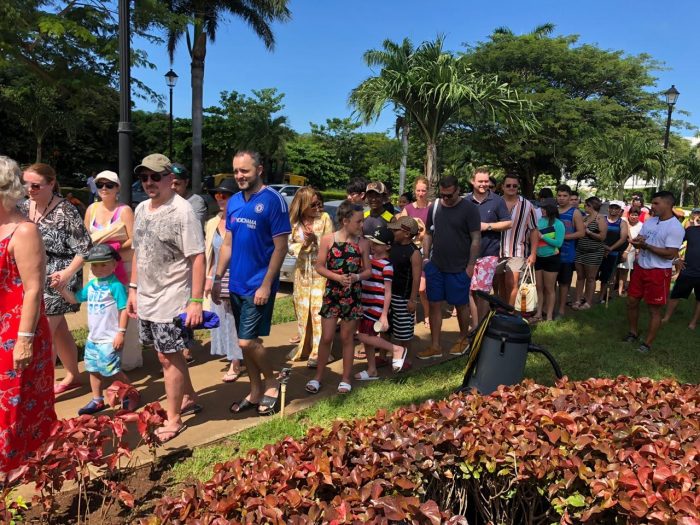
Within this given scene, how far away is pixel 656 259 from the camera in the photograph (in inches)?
252

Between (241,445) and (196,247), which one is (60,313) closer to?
(196,247)

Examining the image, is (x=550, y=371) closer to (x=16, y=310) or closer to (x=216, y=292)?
(x=216, y=292)

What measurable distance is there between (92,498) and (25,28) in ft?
32.2

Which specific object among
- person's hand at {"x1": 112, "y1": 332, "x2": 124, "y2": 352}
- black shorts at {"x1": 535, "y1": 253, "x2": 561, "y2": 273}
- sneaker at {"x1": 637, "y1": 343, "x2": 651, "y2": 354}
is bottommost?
sneaker at {"x1": 637, "y1": 343, "x2": 651, "y2": 354}

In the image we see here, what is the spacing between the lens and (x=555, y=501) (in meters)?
2.06

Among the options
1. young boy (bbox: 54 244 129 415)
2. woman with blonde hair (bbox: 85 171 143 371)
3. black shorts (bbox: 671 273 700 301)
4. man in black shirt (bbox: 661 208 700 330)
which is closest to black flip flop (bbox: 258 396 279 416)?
young boy (bbox: 54 244 129 415)

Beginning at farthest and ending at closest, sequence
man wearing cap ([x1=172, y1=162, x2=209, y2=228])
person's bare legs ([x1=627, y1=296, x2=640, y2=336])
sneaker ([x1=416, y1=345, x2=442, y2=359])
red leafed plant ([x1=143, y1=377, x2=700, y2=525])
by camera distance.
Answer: person's bare legs ([x1=627, y1=296, x2=640, y2=336]) → sneaker ([x1=416, y1=345, x2=442, y2=359]) → man wearing cap ([x1=172, y1=162, x2=209, y2=228]) → red leafed plant ([x1=143, y1=377, x2=700, y2=525])

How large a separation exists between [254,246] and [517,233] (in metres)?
3.74

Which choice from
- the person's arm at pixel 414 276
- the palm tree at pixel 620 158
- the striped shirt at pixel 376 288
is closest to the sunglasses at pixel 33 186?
the striped shirt at pixel 376 288

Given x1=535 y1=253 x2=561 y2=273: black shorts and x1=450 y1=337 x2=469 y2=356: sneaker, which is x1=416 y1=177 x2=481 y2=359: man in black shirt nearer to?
x1=450 y1=337 x2=469 y2=356: sneaker

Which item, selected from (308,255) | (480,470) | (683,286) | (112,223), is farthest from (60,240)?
(683,286)

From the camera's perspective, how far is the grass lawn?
3816 mm

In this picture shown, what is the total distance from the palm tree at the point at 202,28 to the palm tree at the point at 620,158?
729 inches

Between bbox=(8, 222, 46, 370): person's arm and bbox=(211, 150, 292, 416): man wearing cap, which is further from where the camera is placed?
bbox=(211, 150, 292, 416): man wearing cap
